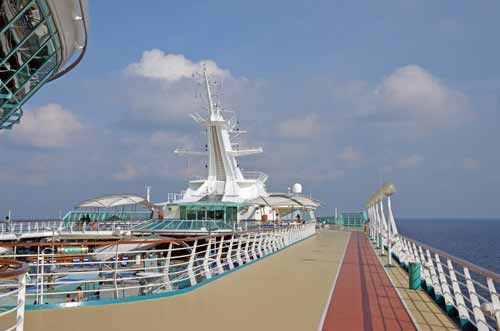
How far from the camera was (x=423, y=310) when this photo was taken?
21.7 ft

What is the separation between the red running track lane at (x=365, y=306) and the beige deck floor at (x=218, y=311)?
22cm

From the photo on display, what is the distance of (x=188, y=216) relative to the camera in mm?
30500

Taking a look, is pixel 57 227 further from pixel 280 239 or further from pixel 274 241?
pixel 274 241

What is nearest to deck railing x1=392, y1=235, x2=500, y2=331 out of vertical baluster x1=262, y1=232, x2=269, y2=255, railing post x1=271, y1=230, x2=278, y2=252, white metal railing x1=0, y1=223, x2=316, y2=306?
white metal railing x1=0, y1=223, x2=316, y2=306

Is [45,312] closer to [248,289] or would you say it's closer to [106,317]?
[106,317]

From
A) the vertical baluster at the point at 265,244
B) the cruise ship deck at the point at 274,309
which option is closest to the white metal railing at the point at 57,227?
the vertical baluster at the point at 265,244

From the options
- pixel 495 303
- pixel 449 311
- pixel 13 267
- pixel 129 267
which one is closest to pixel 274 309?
pixel 449 311

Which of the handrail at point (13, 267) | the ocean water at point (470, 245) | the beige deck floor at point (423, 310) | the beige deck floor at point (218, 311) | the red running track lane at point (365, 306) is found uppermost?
the handrail at point (13, 267)

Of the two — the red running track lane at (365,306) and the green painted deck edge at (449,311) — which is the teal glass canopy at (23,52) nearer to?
the red running track lane at (365,306)

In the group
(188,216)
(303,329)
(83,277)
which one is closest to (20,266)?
(303,329)

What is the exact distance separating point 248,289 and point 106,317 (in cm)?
293

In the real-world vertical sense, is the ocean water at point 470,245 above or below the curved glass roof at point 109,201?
below

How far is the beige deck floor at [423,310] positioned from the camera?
568cm

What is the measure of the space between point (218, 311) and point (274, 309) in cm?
79
